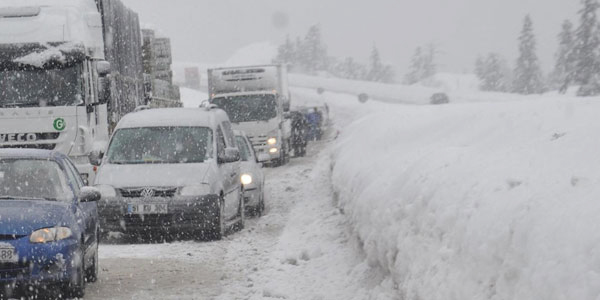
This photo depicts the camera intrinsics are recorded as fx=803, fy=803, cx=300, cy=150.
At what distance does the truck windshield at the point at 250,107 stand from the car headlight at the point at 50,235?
57.1ft

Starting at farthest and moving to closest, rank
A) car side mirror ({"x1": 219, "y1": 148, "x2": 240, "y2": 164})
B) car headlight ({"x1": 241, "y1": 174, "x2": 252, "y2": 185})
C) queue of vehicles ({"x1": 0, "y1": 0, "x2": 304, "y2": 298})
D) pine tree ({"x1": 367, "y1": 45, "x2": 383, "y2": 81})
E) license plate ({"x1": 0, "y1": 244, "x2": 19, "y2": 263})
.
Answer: pine tree ({"x1": 367, "y1": 45, "x2": 383, "y2": 81}) → car headlight ({"x1": 241, "y1": 174, "x2": 252, "y2": 185}) → car side mirror ({"x1": 219, "y1": 148, "x2": 240, "y2": 164}) → queue of vehicles ({"x1": 0, "y1": 0, "x2": 304, "y2": 298}) → license plate ({"x1": 0, "y1": 244, "x2": 19, "y2": 263})

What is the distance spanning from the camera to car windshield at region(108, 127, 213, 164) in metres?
12.4

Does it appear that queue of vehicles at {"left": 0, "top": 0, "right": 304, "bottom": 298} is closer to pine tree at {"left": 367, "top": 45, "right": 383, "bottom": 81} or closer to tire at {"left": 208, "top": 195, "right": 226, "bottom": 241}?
tire at {"left": 208, "top": 195, "right": 226, "bottom": 241}

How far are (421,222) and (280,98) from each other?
Answer: 1945 cm

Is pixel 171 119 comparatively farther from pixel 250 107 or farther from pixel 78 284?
pixel 250 107

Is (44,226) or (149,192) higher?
(44,226)

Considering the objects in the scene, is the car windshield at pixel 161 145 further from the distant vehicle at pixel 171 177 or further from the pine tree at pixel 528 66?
the pine tree at pixel 528 66

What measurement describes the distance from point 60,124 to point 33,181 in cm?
665

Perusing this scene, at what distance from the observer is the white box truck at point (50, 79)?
14.4m

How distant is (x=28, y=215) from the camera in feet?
24.0

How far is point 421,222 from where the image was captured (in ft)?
22.5

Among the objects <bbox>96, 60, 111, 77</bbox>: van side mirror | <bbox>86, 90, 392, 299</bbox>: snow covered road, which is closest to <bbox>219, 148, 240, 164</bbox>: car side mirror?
<bbox>86, 90, 392, 299</bbox>: snow covered road

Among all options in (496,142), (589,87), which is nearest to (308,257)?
(496,142)

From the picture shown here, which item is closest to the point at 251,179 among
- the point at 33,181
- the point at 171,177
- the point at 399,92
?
the point at 171,177
